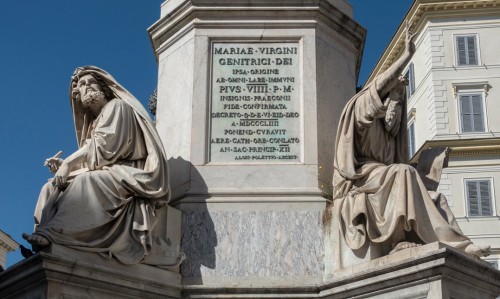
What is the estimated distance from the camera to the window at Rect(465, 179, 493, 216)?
3903cm

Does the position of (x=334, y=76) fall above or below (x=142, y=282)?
above

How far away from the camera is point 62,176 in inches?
390

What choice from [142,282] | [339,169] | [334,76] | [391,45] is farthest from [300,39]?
[391,45]

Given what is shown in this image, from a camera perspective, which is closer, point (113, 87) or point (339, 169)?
point (339, 169)

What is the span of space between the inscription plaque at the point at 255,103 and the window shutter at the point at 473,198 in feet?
95.7

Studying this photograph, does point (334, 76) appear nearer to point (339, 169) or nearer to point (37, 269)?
point (339, 169)

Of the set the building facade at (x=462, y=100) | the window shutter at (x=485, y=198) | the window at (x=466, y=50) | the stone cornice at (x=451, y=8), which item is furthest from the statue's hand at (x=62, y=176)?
the stone cornice at (x=451, y=8)

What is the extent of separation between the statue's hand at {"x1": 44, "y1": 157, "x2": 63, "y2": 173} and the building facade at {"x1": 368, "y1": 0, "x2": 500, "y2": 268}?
96.3 ft

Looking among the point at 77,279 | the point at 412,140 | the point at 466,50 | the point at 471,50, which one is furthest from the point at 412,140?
the point at 77,279

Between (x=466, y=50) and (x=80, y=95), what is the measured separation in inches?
1374

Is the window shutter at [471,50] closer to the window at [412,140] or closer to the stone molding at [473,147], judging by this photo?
the window at [412,140]

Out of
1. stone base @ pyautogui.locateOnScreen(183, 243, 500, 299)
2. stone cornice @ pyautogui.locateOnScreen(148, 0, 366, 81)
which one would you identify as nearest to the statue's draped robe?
stone base @ pyautogui.locateOnScreen(183, 243, 500, 299)

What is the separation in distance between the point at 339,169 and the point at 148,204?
225 cm

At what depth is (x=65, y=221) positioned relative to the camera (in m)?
9.28
